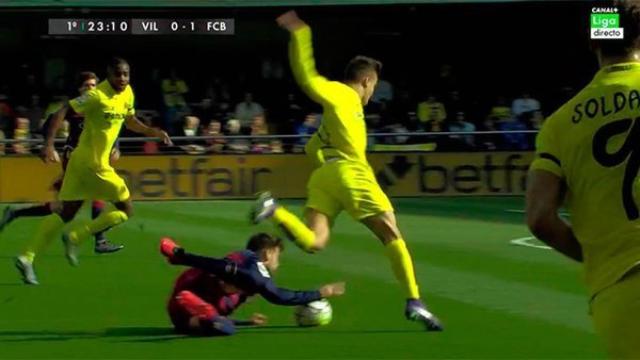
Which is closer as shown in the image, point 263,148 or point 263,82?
point 263,148

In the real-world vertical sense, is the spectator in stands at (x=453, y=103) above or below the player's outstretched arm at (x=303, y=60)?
below

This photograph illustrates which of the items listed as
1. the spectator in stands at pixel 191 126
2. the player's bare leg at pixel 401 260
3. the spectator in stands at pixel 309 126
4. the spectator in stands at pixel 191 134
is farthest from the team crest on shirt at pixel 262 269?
the spectator in stands at pixel 191 126

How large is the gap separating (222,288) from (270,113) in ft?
66.6

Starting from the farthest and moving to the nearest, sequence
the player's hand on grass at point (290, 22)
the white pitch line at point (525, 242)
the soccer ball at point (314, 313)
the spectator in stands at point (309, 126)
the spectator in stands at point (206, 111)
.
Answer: the spectator in stands at point (206, 111), the spectator in stands at point (309, 126), the white pitch line at point (525, 242), the soccer ball at point (314, 313), the player's hand on grass at point (290, 22)

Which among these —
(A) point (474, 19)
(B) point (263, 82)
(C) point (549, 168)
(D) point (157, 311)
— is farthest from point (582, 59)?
(C) point (549, 168)

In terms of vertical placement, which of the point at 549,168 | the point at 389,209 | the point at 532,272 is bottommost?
the point at 532,272

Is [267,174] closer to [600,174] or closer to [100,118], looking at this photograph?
[100,118]

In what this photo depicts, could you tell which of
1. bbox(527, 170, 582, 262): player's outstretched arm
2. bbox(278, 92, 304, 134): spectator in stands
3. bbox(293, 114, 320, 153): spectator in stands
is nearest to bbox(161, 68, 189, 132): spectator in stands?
bbox(278, 92, 304, 134): spectator in stands

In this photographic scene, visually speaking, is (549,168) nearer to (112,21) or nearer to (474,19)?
(112,21)

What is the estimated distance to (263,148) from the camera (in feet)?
79.2

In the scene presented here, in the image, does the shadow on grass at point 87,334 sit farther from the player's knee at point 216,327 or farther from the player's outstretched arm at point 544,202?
the player's outstretched arm at point 544,202

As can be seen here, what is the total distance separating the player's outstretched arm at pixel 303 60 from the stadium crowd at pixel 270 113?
1399 centimetres

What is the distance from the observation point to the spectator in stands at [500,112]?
27031mm

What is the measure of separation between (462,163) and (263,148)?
130 inches
